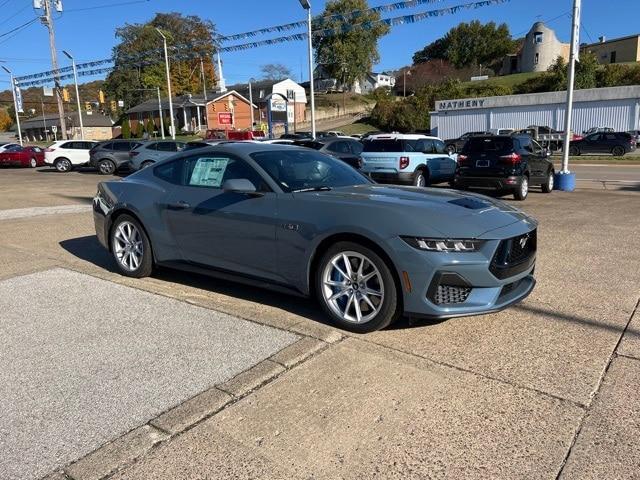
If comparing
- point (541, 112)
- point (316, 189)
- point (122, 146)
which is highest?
Result: point (541, 112)

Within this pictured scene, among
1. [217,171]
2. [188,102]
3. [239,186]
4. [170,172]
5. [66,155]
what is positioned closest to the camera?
[239,186]

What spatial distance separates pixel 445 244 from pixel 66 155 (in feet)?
94.3

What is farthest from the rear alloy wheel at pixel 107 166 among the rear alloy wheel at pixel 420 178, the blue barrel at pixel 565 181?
the blue barrel at pixel 565 181

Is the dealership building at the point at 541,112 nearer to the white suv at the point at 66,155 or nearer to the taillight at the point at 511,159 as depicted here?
the white suv at the point at 66,155

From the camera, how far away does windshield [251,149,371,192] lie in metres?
4.75

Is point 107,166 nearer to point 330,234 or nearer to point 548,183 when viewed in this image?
point 548,183

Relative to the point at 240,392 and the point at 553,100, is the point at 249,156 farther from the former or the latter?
the point at 553,100

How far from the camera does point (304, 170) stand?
196 inches

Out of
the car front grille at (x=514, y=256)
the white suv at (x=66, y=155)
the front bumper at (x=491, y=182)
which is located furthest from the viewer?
the white suv at (x=66, y=155)

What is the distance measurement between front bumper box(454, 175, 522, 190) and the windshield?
8457 millimetres

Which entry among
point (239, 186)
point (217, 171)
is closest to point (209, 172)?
point (217, 171)

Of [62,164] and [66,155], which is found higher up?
[66,155]

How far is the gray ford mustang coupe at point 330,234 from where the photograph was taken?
151 inches

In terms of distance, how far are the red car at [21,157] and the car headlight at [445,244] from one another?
35.4 meters
